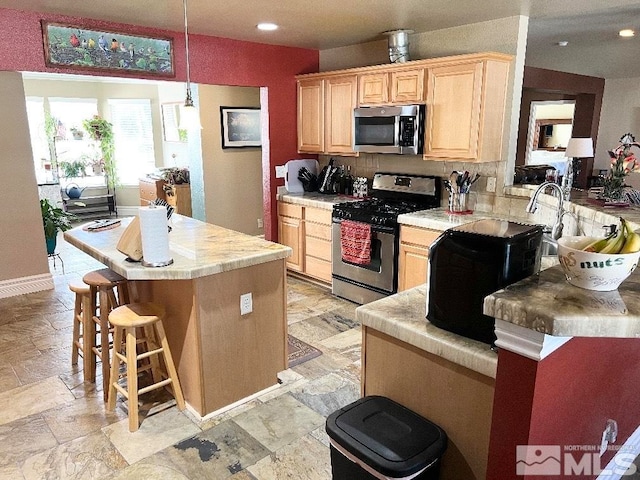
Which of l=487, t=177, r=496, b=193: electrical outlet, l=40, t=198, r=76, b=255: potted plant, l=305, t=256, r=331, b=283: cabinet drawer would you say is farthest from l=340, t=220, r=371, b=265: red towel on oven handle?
l=40, t=198, r=76, b=255: potted plant

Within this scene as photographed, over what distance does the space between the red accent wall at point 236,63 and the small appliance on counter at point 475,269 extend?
3588 mm

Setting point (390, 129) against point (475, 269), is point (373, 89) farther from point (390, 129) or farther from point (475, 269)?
point (475, 269)

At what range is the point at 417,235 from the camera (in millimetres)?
3811

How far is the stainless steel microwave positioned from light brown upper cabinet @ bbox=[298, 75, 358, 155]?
19 centimetres

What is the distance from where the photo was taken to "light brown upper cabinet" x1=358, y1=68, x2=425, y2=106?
402 cm

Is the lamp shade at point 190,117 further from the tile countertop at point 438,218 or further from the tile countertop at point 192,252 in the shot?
the tile countertop at point 438,218

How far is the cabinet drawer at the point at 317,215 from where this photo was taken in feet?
15.2

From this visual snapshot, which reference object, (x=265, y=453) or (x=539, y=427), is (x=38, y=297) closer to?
(x=265, y=453)

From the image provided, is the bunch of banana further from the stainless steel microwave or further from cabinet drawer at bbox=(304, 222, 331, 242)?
cabinet drawer at bbox=(304, 222, 331, 242)

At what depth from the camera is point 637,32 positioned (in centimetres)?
460

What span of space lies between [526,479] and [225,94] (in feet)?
18.5

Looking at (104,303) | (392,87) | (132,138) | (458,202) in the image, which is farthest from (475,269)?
(132,138)

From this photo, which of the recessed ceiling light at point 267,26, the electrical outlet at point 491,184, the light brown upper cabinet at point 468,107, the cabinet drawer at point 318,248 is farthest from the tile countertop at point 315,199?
the recessed ceiling light at point 267,26

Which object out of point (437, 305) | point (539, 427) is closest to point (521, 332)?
point (539, 427)
